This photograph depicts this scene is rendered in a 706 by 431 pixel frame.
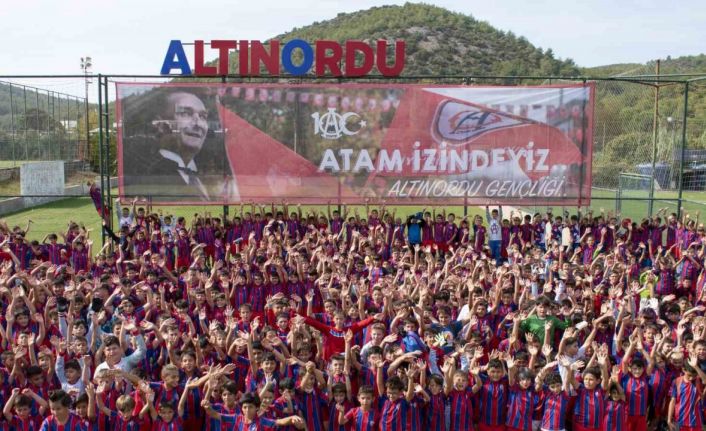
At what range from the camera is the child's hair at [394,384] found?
5434mm

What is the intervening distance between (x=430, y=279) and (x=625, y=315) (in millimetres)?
2696

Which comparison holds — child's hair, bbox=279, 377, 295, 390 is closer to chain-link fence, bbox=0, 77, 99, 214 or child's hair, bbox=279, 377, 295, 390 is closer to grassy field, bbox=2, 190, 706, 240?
grassy field, bbox=2, 190, 706, 240

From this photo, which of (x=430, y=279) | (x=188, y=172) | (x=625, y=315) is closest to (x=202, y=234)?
(x=188, y=172)

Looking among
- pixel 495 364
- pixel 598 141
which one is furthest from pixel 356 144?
pixel 598 141

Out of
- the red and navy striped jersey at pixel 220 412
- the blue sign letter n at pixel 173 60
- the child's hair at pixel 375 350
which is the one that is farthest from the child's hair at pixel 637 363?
the blue sign letter n at pixel 173 60

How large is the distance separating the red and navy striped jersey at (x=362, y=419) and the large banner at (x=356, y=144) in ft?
27.5

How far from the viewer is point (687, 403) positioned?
5953 mm

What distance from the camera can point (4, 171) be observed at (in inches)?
1134

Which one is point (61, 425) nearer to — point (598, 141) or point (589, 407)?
point (589, 407)

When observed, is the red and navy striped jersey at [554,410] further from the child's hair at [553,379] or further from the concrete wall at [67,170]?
the concrete wall at [67,170]

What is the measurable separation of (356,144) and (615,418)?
8.82m

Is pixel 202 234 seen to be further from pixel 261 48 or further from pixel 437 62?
pixel 437 62

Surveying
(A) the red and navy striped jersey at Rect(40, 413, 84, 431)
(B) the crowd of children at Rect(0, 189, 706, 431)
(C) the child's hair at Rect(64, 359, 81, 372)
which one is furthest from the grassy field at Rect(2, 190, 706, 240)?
(A) the red and navy striped jersey at Rect(40, 413, 84, 431)

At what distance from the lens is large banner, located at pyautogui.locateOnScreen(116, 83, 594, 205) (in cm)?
1334
